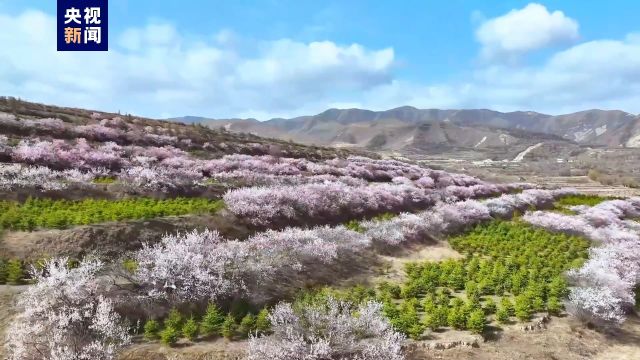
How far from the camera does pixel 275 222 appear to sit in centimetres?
2525

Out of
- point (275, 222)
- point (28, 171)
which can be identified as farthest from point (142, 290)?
point (28, 171)

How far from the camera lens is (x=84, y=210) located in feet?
66.8

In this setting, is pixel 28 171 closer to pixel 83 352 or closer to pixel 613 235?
pixel 83 352

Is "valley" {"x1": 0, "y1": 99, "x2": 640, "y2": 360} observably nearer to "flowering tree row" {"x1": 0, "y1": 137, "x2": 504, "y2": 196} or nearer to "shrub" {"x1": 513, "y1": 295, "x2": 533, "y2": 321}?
"shrub" {"x1": 513, "y1": 295, "x2": 533, "y2": 321}

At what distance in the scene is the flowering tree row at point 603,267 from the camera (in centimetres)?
1648

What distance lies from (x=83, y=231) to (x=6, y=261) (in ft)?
8.82

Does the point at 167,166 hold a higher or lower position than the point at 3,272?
higher

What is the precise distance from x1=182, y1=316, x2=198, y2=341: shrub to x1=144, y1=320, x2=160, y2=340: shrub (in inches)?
28.6

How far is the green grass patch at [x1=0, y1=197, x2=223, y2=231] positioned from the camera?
57.8ft

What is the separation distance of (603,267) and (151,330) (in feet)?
62.7

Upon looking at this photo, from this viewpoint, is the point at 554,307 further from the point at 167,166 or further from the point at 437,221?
the point at 167,166

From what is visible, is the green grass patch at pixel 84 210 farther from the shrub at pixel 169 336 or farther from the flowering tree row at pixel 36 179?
the shrub at pixel 169 336

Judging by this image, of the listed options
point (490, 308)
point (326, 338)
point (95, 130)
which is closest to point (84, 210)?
point (326, 338)

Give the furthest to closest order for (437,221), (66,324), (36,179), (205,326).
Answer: (437,221)
(36,179)
(205,326)
(66,324)
